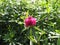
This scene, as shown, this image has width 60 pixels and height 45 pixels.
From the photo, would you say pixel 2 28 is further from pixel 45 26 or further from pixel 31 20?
pixel 31 20

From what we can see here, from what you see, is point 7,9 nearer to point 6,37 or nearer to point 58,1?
point 6,37

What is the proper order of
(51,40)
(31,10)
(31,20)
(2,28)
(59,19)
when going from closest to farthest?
(31,20), (51,40), (59,19), (31,10), (2,28)

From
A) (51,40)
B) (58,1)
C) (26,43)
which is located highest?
(58,1)

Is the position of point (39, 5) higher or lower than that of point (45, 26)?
higher

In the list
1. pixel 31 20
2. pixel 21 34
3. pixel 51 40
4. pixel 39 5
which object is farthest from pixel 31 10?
pixel 31 20

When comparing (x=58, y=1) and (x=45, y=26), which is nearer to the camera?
(x=45, y=26)

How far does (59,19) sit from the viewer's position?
200cm

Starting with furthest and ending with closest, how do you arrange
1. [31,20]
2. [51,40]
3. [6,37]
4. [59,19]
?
[6,37] → [59,19] → [51,40] → [31,20]

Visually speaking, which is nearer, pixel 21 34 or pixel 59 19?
pixel 59 19

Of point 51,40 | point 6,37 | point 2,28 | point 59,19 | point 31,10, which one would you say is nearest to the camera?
point 51,40

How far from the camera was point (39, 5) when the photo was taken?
230 centimetres

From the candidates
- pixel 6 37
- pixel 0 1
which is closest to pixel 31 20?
pixel 6 37

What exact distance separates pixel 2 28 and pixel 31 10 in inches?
16.8

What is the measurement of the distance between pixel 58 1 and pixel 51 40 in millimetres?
513
